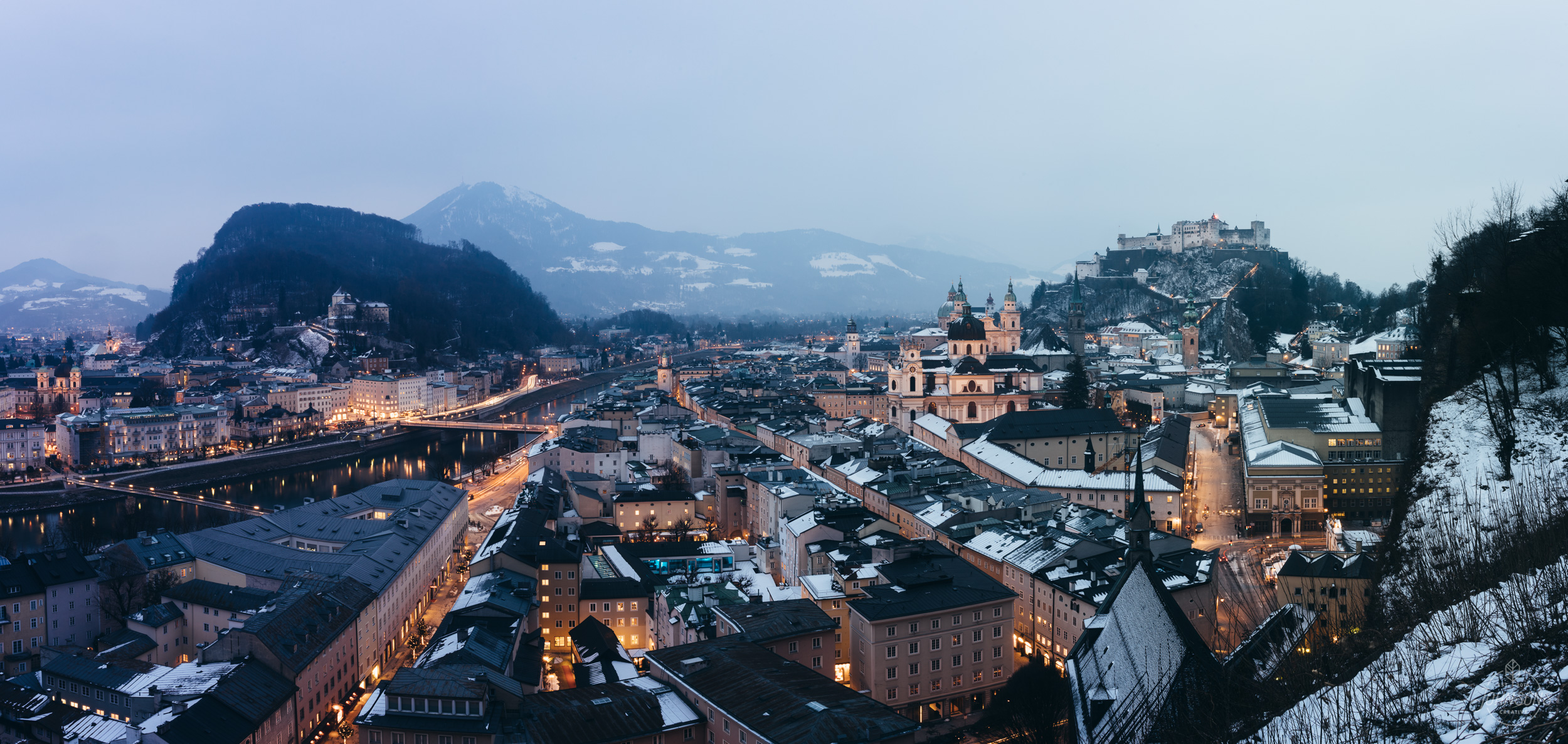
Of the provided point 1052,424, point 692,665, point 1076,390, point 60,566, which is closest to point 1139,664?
point 692,665

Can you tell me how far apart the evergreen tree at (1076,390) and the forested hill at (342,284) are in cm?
5340

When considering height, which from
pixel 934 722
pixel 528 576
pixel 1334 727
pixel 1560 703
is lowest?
pixel 934 722

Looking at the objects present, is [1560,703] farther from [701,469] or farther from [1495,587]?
[701,469]

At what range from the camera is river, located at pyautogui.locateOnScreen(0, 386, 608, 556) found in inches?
1135

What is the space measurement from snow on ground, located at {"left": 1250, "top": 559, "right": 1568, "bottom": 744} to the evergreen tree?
3433 centimetres

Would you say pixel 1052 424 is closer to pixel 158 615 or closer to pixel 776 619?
pixel 776 619

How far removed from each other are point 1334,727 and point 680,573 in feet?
47.2

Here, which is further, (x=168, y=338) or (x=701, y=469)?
(x=168, y=338)

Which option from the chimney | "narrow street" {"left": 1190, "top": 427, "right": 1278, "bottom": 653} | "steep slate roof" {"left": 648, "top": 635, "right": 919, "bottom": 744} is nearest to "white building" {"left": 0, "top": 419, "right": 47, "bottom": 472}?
the chimney

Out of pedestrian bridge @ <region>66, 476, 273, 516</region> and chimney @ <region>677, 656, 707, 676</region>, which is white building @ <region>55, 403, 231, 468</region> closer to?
pedestrian bridge @ <region>66, 476, 273, 516</region>

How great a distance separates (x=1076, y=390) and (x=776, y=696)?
31.2 meters

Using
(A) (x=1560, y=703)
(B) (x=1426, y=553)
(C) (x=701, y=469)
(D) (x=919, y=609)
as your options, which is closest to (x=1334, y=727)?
(A) (x=1560, y=703)

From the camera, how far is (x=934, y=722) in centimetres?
1420

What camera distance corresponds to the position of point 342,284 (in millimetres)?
86375
